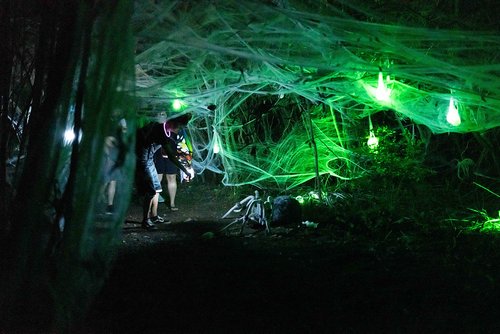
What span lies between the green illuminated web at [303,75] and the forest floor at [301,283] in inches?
73.5

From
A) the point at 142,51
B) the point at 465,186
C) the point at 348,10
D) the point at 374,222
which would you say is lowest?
the point at 374,222

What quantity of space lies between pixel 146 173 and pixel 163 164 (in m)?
1.87

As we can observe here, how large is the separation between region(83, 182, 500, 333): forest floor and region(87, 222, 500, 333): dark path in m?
0.01

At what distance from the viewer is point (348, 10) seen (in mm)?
8680

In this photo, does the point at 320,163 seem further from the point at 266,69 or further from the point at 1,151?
the point at 1,151

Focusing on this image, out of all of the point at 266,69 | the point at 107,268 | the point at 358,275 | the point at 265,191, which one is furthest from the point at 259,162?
the point at 107,268

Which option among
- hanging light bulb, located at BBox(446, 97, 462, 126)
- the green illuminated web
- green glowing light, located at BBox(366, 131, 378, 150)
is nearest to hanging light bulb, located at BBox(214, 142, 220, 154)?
the green illuminated web

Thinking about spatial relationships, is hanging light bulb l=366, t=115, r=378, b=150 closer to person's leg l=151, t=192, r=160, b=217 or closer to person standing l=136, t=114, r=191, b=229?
person standing l=136, t=114, r=191, b=229

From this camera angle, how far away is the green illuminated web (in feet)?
16.7

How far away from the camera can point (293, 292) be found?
5.54 m

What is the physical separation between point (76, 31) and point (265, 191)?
8.01m

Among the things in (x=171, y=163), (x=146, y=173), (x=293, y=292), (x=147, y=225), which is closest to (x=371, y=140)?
(x=171, y=163)

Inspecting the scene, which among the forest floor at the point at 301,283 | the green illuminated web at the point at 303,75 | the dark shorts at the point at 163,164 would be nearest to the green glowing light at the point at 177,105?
the green illuminated web at the point at 303,75

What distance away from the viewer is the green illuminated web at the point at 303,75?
5.10 m
